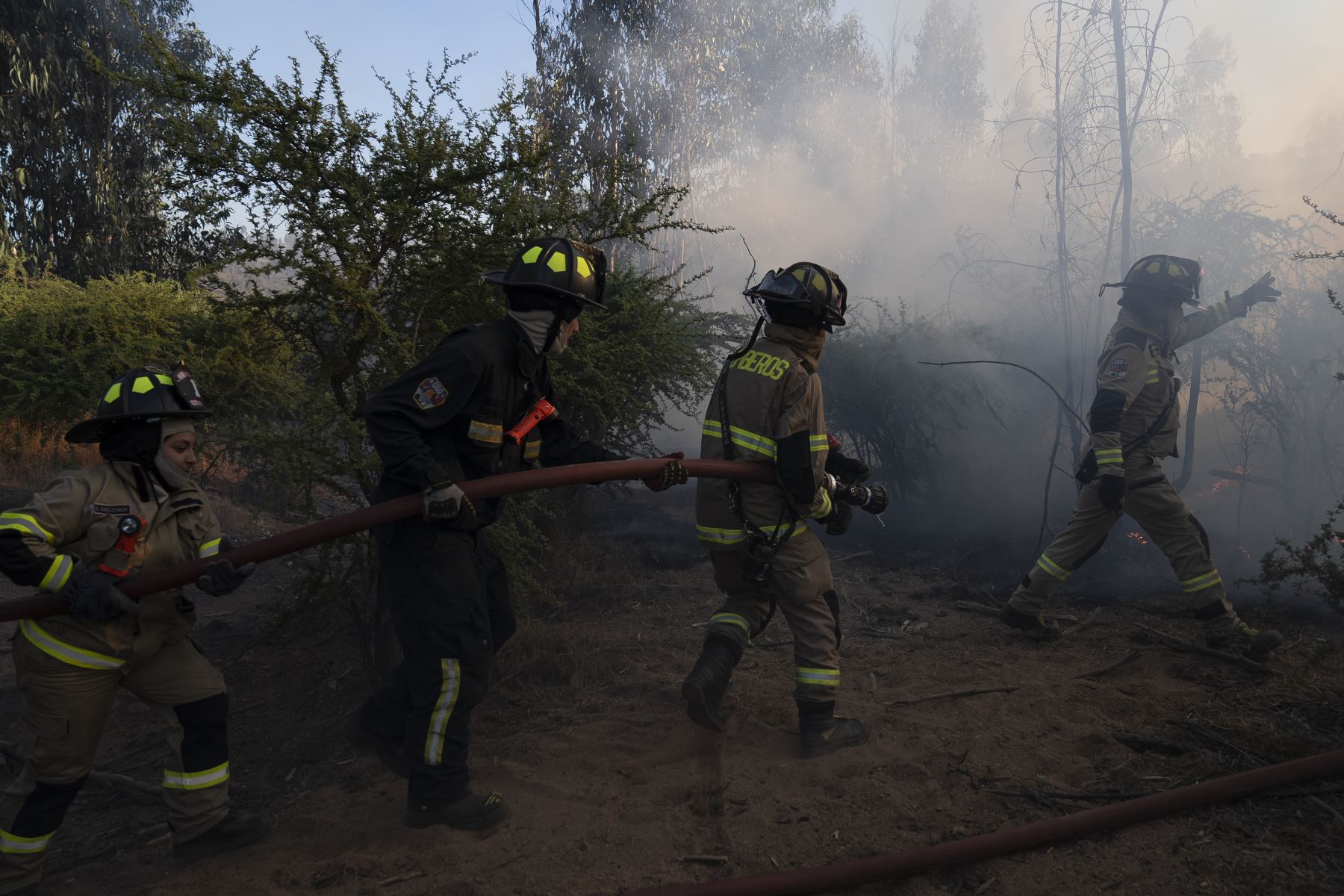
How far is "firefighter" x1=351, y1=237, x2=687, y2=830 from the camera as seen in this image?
3.14 m

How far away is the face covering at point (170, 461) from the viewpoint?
3082 millimetres

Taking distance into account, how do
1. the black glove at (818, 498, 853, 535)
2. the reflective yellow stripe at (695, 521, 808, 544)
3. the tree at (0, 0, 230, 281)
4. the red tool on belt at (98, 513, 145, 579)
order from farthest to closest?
the tree at (0, 0, 230, 281) < the black glove at (818, 498, 853, 535) < the reflective yellow stripe at (695, 521, 808, 544) < the red tool on belt at (98, 513, 145, 579)

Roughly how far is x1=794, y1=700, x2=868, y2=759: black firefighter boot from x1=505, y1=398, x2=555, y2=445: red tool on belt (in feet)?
5.63

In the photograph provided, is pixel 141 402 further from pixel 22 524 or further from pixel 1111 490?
pixel 1111 490

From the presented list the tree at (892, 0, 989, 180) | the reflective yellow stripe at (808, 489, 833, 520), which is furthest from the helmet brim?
the tree at (892, 0, 989, 180)

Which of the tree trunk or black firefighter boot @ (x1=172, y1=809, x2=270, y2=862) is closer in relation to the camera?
black firefighter boot @ (x1=172, y1=809, x2=270, y2=862)

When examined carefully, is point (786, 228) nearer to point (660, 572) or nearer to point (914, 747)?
point (660, 572)

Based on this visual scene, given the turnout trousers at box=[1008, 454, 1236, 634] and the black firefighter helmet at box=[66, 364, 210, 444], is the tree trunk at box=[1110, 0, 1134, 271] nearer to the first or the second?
the turnout trousers at box=[1008, 454, 1236, 634]

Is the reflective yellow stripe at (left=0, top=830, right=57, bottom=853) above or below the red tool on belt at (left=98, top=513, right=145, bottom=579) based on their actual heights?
below

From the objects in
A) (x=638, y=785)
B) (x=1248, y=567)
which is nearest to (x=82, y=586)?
(x=638, y=785)

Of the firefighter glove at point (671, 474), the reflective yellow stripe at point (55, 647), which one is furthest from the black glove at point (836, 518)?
the reflective yellow stripe at point (55, 647)

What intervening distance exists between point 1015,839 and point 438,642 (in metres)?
2.14

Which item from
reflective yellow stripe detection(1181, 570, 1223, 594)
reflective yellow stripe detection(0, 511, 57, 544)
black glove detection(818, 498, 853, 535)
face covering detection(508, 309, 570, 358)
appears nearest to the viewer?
reflective yellow stripe detection(0, 511, 57, 544)

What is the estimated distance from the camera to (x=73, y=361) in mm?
5859
